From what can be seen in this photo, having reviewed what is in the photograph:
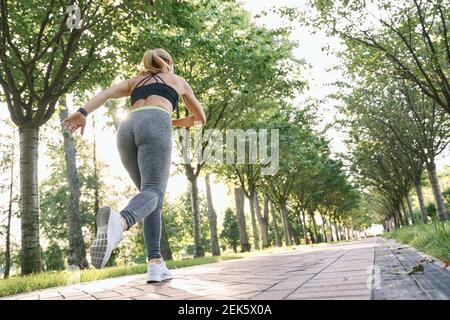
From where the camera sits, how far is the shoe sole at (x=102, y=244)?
2688 millimetres

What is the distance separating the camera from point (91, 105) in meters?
3.43

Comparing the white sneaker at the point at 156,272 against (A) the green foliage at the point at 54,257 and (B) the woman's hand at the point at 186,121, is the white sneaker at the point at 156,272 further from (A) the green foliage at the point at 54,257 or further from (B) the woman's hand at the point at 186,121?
(A) the green foliage at the point at 54,257

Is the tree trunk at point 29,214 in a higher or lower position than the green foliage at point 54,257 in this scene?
higher

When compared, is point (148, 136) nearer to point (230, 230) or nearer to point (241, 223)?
point (241, 223)

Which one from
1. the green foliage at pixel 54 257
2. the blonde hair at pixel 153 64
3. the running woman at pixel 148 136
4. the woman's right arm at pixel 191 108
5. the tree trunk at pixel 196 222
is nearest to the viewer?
the running woman at pixel 148 136

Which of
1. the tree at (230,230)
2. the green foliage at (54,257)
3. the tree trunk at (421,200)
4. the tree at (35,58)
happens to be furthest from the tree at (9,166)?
the tree at (230,230)

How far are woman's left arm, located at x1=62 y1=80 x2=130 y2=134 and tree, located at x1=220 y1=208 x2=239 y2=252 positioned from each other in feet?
200

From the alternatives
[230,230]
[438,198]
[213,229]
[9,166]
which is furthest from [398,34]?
[230,230]

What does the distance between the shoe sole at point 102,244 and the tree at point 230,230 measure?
6133 cm

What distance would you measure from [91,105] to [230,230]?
204ft

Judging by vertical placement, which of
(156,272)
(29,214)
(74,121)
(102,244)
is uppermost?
(74,121)

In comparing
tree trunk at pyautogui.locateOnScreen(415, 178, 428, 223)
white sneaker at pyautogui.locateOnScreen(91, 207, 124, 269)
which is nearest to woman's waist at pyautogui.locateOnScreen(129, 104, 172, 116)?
white sneaker at pyautogui.locateOnScreen(91, 207, 124, 269)
